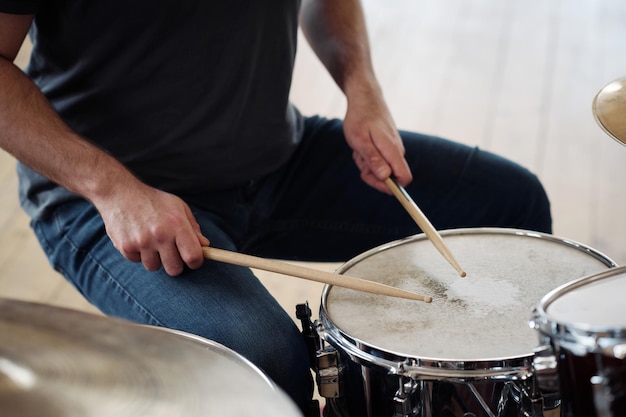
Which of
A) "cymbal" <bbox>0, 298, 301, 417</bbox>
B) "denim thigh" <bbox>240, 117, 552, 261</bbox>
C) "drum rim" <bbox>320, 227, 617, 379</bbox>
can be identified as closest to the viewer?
"cymbal" <bbox>0, 298, 301, 417</bbox>

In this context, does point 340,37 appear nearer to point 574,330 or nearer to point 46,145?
point 46,145

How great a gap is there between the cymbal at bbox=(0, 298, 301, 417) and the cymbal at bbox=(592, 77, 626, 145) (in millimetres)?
510

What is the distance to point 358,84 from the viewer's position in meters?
1.38

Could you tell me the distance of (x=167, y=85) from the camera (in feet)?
4.00

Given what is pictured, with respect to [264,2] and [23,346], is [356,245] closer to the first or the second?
[264,2]

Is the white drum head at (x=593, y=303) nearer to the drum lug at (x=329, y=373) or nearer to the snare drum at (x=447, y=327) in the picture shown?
the snare drum at (x=447, y=327)

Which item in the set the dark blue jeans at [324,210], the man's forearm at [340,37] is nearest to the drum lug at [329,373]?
the dark blue jeans at [324,210]

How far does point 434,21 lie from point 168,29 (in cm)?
226

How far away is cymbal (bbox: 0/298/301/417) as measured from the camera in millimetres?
672

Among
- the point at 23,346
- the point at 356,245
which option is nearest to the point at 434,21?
the point at 356,245

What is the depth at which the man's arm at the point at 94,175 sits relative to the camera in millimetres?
1043

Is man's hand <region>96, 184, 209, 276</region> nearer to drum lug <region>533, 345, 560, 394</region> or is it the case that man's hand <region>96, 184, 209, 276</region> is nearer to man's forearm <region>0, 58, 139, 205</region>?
man's forearm <region>0, 58, 139, 205</region>

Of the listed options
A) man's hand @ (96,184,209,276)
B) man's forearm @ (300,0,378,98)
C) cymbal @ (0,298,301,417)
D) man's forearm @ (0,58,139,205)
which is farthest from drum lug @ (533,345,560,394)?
man's forearm @ (300,0,378,98)

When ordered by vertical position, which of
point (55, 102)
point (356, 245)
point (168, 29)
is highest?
point (168, 29)
